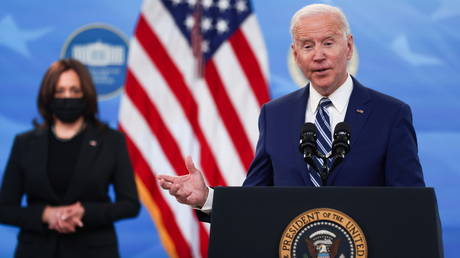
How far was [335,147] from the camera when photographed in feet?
5.65

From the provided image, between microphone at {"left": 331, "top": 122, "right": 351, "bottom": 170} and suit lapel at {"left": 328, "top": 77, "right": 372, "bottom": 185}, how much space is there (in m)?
0.22

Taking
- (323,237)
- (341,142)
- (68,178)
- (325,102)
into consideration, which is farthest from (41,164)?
(323,237)

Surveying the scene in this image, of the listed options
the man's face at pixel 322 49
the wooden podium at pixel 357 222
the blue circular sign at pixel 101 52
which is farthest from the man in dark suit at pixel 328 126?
the blue circular sign at pixel 101 52

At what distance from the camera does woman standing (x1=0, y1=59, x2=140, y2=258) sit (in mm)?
3197

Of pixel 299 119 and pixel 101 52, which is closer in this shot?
pixel 299 119

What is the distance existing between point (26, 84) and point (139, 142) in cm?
91

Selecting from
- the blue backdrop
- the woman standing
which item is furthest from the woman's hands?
the blue backdrop

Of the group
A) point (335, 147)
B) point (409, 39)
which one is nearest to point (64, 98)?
point (335, 147)

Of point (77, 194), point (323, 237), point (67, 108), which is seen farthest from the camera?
point (67, 108)

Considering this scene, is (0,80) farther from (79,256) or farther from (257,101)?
(79,256)

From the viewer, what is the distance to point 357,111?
6.53 feet

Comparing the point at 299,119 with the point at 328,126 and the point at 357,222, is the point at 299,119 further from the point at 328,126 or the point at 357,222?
the point at 357,222

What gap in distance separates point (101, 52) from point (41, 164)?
1.80 m

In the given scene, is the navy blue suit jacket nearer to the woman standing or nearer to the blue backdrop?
the woman standing
